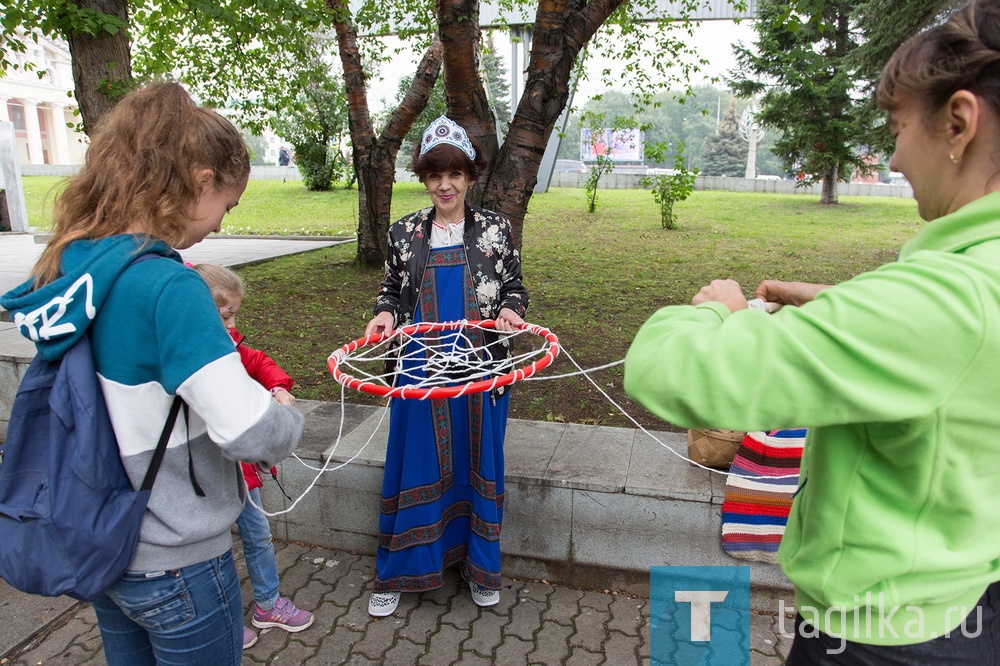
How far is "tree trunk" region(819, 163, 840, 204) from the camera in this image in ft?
69.7

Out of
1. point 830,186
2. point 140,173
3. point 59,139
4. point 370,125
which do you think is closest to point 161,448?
point 140,173

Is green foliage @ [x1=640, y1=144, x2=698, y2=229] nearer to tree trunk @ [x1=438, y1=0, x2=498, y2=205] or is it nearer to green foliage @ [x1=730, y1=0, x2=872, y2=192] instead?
green foliage @ [x1=730, y1=0, x2=872, y2=192]

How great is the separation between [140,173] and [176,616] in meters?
1.00

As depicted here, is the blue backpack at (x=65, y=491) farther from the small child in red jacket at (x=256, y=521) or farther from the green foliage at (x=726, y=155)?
the green foliage at (x=726, y=155)

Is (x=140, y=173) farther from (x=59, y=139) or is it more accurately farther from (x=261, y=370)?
(x=59, y=139)

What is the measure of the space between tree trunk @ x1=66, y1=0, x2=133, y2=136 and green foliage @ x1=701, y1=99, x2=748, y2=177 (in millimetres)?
58284

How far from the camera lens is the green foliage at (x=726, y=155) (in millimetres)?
58625

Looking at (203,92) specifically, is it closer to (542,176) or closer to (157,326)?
(157,326)

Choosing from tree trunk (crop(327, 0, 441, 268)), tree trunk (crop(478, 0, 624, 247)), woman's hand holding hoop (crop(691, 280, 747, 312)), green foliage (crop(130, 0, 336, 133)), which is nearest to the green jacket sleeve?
woman's hand holding hoop (crop(691, 280, 747, 312))

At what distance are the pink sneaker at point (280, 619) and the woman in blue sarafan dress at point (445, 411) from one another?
310 mm

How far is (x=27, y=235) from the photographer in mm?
15414

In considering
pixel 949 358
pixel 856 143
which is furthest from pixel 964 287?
pixel 856 143

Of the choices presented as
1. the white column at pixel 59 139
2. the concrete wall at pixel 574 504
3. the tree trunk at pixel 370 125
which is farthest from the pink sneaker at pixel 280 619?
the white column at pixel 59 139

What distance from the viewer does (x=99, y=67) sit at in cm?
541
